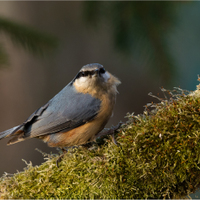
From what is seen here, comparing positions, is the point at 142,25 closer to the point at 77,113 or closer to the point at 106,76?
the point at 106,76

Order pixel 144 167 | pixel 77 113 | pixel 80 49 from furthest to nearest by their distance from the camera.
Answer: pixel 80 49, pixel 77 113, pixel 144 167

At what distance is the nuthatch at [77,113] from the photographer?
1.58 metres

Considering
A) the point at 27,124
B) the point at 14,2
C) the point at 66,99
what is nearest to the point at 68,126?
the point at 66,99

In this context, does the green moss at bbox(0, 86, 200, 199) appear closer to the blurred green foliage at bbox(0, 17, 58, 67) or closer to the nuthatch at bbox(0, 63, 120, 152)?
the nuthatch at bbox(0, 63, 120, 152)

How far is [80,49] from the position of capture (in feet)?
9.02

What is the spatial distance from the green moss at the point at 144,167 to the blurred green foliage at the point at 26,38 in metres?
0.78

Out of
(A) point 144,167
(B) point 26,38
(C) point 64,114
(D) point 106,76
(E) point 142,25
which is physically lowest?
(A) point 144,167

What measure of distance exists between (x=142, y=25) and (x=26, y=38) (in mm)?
772

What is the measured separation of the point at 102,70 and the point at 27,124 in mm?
640

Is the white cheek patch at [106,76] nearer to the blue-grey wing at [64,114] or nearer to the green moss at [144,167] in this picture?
the blue-grey wing at [64,114]

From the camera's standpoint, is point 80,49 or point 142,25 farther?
point 80,49

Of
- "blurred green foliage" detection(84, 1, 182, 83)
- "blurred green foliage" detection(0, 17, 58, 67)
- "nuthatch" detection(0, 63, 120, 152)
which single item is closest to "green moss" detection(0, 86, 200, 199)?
"nuthatch" detection(0, 63, 120, 152)

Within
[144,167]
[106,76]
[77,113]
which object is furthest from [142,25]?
[144,167]

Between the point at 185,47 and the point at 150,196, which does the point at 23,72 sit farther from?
the point at 150,196
